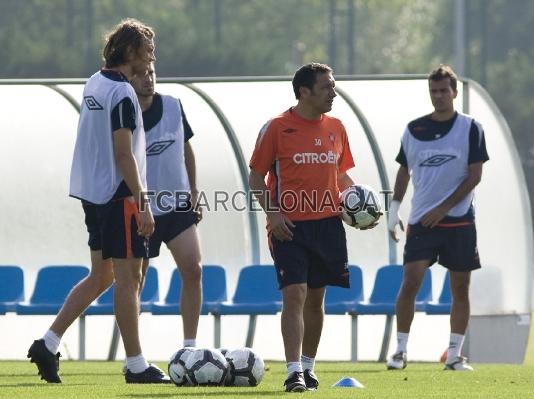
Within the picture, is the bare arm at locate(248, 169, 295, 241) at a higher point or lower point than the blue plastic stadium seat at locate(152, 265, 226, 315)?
higher

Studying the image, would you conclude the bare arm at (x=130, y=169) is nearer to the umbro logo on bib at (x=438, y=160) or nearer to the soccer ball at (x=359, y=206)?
the soccer ball at (x=359, y=206)

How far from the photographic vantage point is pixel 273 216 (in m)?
9.55

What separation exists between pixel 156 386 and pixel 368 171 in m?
6.24

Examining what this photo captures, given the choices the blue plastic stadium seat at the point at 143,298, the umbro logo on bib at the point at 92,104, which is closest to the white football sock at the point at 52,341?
the umbro logo on bib at the point at 92,104

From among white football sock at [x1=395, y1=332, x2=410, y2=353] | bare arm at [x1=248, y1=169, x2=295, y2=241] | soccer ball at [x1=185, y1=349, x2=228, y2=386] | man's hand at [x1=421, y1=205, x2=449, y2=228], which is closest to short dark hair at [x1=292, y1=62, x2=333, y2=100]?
bare arm at [x1=248, y1=169, x2=295, y2=241]

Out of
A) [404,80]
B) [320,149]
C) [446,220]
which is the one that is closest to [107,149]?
[320,149]

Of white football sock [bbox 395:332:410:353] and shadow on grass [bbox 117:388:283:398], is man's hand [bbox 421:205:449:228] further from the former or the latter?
shadow on grass [bbox 117:388:283:398]

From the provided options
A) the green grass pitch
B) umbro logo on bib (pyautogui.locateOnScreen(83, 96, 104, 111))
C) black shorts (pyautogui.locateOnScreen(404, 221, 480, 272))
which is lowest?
the green grass pitch

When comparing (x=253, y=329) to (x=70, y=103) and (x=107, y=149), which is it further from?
(x=107, y=149)

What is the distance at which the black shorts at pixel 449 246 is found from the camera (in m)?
12.4

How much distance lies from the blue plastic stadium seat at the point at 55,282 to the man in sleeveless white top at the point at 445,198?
3.98m

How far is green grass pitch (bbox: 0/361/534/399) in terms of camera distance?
30.7ft

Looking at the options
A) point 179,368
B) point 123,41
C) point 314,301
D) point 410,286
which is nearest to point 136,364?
point 179,368

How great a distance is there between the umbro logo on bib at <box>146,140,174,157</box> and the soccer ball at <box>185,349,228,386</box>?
6.12 ft
